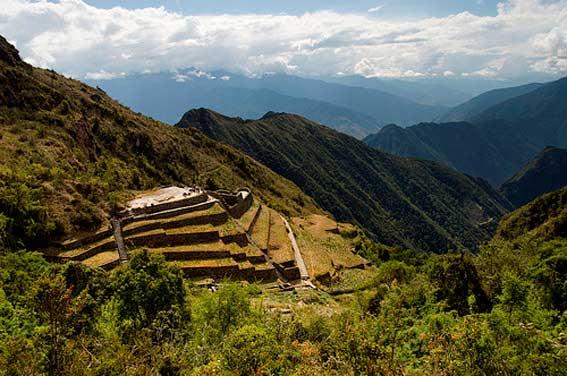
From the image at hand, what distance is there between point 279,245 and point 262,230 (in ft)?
12.9

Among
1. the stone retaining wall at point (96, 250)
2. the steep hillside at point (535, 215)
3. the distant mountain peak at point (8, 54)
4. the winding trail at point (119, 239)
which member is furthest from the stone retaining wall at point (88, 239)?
the steep hillside at point (535, 215)

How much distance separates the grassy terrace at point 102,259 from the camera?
1251 inches

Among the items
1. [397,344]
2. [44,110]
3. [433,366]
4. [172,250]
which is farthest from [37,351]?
[44,110]

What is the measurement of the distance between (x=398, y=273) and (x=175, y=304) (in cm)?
2236

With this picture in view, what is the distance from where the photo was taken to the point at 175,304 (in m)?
19.2

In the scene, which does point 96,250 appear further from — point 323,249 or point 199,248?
point 323,249

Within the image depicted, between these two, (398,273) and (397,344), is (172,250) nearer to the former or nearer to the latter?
(398,273)

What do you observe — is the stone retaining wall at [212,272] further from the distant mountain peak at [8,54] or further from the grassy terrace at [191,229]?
the distant mountain peak at [8,54]

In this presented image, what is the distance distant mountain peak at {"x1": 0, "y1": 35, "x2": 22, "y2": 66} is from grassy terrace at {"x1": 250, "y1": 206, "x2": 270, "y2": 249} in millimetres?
48405

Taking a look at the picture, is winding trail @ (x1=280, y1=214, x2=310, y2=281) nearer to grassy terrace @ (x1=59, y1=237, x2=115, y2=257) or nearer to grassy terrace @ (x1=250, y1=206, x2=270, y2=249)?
grassy terrace @ (x1=250, y1=206, x2=270, y2=249)

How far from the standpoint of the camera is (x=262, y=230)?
48.3 meters

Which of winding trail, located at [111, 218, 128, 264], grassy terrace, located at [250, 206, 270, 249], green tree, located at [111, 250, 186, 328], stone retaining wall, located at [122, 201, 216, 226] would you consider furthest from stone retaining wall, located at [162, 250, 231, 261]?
green tree, located at [111, 250, 186, 328]

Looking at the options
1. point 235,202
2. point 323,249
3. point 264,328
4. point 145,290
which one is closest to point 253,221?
point 235,202

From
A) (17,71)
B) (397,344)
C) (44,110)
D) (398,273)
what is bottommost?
(398,273)
